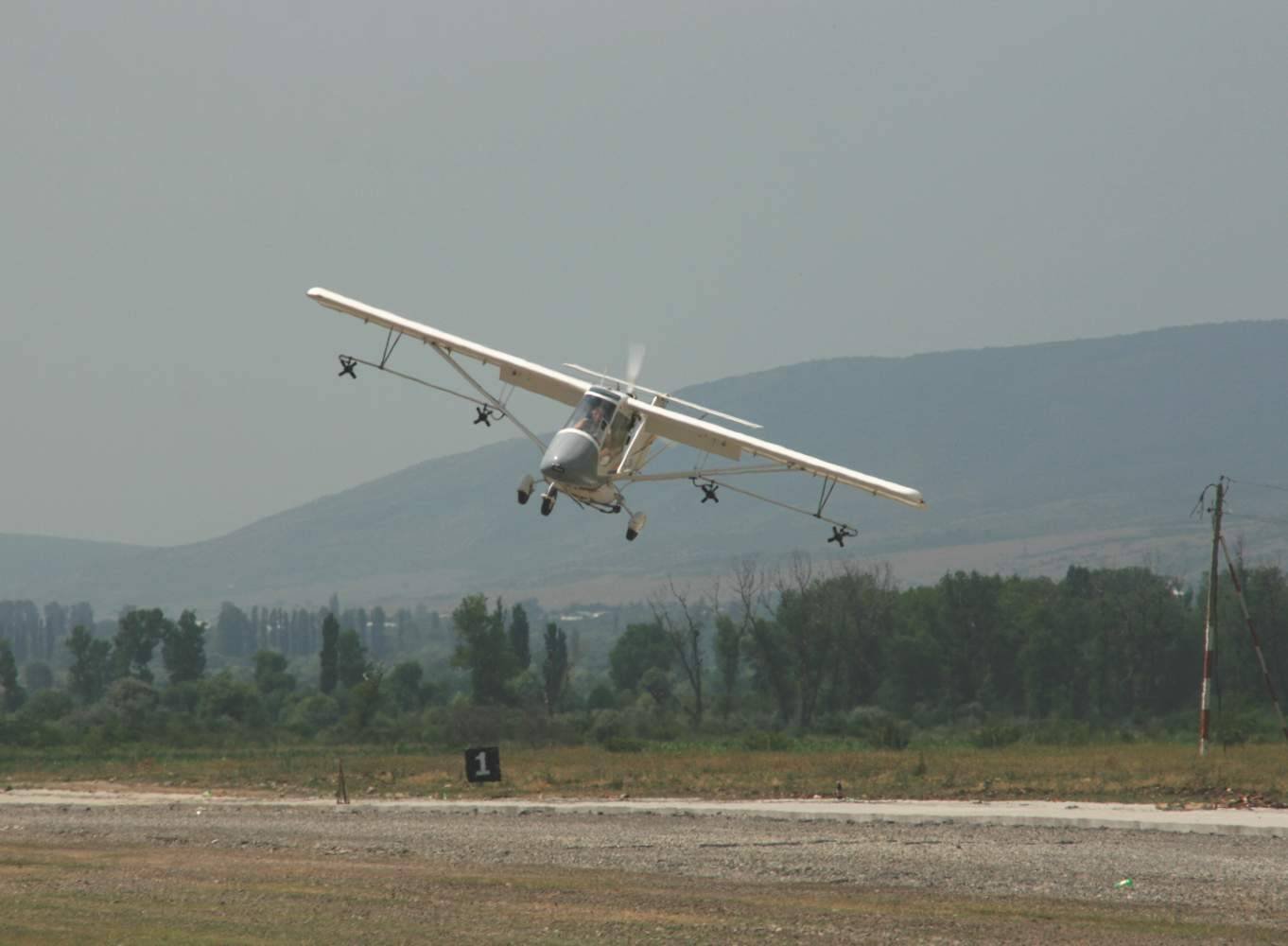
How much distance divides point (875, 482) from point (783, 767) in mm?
17505

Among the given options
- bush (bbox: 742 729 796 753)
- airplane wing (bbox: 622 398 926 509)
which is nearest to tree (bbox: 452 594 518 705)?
bush (bbox: 742 729 796 753)

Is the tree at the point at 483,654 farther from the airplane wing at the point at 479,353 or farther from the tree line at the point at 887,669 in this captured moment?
the airplane wing at the point at 479,353

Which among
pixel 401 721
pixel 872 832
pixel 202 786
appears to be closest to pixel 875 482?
pixel 872 832

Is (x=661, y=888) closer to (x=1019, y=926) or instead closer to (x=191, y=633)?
(x=1019, y=926)

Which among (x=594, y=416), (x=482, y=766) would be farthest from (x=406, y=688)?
(x=594, y=416)

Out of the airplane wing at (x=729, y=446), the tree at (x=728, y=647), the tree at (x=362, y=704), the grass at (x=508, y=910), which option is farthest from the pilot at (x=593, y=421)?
the tree at (x=728, y=647)

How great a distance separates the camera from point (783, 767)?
5406cm

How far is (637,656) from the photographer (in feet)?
510

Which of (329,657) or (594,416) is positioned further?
(329,657)

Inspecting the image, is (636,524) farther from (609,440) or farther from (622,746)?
(622,746)

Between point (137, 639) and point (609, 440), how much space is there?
14134 cm

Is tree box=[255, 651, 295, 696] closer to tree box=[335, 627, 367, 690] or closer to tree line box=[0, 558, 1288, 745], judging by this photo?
tree box=[335, 627, 367, 690]

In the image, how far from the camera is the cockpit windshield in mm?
37156

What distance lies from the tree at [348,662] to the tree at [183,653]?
1131cm
